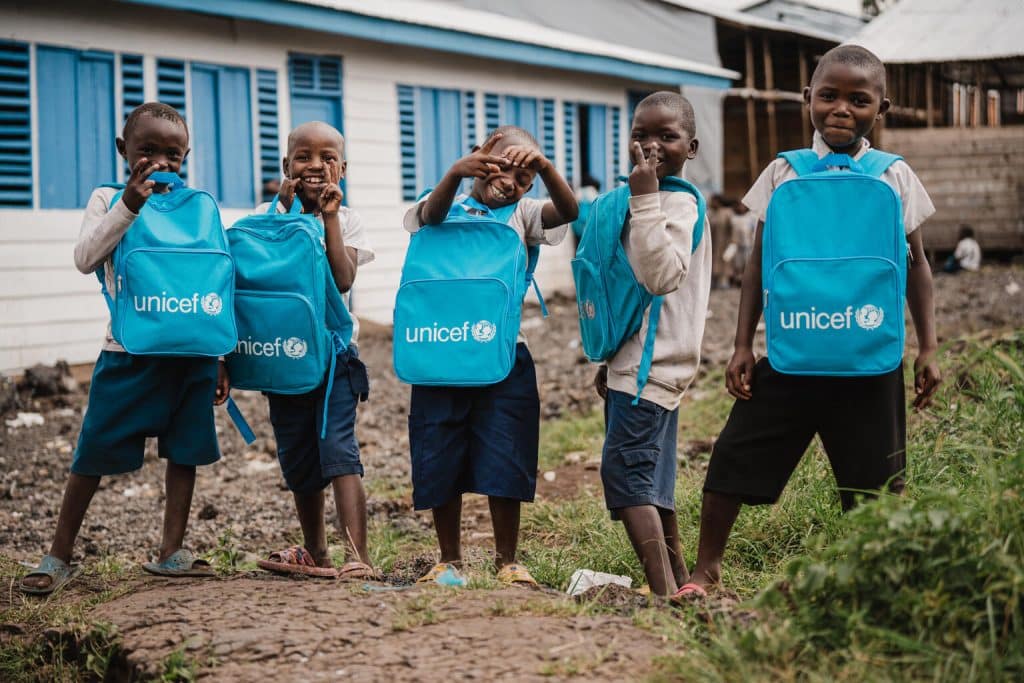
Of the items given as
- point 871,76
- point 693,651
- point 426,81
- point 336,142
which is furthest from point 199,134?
point 693,651

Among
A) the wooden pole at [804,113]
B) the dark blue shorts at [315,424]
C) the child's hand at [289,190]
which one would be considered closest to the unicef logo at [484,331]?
the dark blue shorts at [315,424]

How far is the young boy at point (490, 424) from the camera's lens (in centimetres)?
350

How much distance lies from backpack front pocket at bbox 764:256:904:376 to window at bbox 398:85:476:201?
881 cm

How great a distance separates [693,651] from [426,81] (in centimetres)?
1004

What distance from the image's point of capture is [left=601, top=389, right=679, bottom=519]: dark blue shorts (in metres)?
3.22

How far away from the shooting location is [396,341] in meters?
3.52

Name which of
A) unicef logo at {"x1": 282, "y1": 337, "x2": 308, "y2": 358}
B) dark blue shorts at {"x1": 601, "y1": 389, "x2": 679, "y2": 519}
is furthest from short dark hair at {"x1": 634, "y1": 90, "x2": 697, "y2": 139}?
unicef logo at {"x1": 282, "y1": 337, "x2": 308, "y2": 358}

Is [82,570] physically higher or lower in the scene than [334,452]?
lower

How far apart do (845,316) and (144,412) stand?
7.53 feet

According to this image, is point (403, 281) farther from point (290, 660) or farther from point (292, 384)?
point (290, 660)

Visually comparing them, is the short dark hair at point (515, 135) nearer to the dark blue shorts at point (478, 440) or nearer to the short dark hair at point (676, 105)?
the short dark hair at point (676, 105)

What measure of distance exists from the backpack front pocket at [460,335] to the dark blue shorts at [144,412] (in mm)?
797

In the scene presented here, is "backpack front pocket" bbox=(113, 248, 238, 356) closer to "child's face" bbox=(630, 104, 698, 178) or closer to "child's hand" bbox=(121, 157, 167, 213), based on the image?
"child's hand" bbox=(121, 157, 167, 213)

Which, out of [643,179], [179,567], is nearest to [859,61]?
[643,179]
